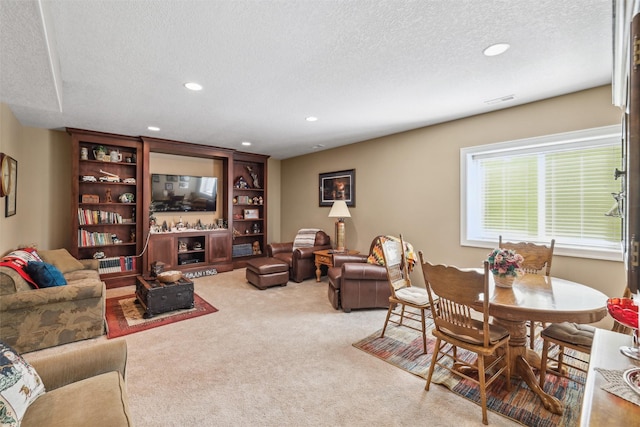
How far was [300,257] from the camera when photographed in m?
5.00

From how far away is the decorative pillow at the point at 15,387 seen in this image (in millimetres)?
1139

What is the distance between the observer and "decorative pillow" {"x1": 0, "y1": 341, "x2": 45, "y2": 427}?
114cm

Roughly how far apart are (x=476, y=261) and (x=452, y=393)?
2147 millimetres

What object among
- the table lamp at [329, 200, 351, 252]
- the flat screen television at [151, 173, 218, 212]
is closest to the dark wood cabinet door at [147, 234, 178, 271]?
the flat screen television at [151, 173, 218, 212]

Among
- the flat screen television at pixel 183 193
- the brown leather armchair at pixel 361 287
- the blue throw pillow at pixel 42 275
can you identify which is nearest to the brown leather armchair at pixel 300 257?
the brown leather armchair at pixel 361 287

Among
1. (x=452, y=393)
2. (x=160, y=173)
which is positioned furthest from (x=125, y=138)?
(x=452, y=393)

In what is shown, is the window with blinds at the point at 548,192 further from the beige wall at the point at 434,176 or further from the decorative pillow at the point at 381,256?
the decorative pillow at the point at 381,256

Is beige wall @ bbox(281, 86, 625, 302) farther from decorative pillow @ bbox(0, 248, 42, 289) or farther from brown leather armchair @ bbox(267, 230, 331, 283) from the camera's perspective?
decorative pillow @ bbox(0, 248, 42, 289)

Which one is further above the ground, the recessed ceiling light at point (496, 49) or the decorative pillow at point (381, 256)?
the recessed ceiling light at point (496, 49)

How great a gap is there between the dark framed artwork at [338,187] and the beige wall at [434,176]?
119mm

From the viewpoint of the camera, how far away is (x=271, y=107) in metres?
3.47

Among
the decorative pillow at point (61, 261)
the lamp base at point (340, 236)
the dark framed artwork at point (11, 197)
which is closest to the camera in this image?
the dark framed artwork at point (11, 197)

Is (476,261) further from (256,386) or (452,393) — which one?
(256,386)

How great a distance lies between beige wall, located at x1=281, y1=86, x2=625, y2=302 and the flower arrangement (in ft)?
5.00
